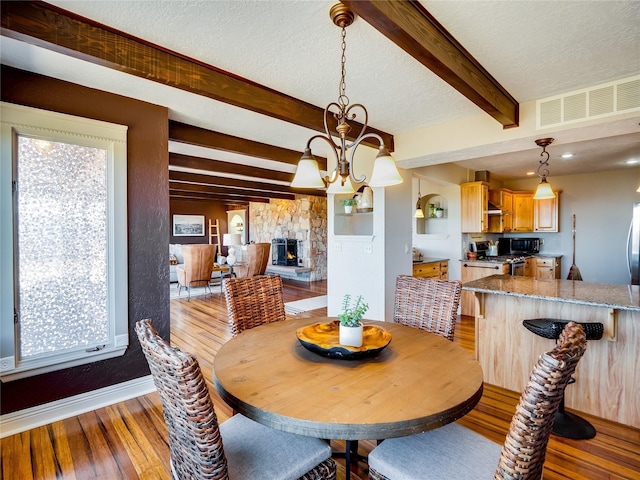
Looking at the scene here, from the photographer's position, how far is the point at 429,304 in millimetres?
2180

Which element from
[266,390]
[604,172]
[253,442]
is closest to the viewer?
[266,390]

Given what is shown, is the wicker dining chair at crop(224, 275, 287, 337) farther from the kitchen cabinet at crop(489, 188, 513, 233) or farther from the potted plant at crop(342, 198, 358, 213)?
the kitchen cabinet at crop(489, 188, 513, 233)

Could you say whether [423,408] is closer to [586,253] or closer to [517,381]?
[517,381]

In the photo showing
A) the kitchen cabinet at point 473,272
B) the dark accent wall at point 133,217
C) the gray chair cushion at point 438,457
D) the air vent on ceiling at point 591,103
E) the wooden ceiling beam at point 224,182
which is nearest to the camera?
the gray chair cushion at point 438,457

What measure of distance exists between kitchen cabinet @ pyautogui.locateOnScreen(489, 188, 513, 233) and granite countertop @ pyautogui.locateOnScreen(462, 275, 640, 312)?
9.99ft

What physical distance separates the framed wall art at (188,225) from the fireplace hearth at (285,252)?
3474 millimetres

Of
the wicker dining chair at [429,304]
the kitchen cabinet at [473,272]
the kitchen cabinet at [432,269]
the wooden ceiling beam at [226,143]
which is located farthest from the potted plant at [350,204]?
the kitchen cabinet at [473,272]

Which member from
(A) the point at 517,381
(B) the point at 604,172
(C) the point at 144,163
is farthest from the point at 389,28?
(B) the point at 604,172

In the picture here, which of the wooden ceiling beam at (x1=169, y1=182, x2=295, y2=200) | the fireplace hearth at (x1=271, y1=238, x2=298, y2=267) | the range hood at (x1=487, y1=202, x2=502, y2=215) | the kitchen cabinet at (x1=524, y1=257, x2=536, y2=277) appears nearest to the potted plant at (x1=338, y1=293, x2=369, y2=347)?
the range hood at (x1=487, y1=202, x2=502, y2=215)

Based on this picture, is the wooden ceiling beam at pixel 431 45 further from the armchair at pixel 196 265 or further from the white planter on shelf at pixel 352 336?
the armchair at pixel 196 265

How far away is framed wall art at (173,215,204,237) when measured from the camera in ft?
35.4

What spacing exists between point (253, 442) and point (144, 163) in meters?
2.32

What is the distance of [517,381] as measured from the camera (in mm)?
2693

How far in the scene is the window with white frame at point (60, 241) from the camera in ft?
6.83
